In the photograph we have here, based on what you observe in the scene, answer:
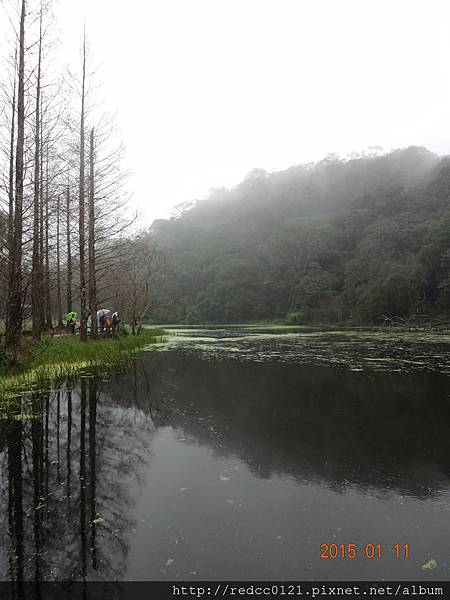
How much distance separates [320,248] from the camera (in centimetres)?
6128

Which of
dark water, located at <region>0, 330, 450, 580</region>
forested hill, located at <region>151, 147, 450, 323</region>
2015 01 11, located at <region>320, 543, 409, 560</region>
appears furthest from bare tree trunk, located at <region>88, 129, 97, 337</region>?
2015 01 11, located at <region>320, 543, 409, 560</region>

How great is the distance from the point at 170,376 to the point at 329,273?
166ft

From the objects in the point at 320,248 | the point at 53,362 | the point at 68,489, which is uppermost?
the point at 320,248

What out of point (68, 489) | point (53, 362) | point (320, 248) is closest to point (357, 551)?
point (68, 489)

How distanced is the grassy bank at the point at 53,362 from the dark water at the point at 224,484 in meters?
1.15

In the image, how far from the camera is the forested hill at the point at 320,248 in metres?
44.4

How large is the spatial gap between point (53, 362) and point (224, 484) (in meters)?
7.05

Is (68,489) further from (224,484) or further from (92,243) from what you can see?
(92,243)

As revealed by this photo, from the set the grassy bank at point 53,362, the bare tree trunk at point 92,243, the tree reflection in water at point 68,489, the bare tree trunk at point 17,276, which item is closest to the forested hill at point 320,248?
the bare tree trunk at point 92,243

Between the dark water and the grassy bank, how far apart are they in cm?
115

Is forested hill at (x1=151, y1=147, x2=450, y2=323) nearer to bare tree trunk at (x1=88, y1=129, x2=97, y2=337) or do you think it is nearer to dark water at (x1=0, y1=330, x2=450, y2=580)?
bare tree trunk at (x1=88, y1=129, x2=97, y2=337)

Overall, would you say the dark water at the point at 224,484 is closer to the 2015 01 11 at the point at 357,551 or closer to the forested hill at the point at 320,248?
the 2015 01 11 at the point at 357,551

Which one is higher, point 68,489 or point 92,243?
point 92,243

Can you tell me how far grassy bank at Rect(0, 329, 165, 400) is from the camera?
793 centimetres
